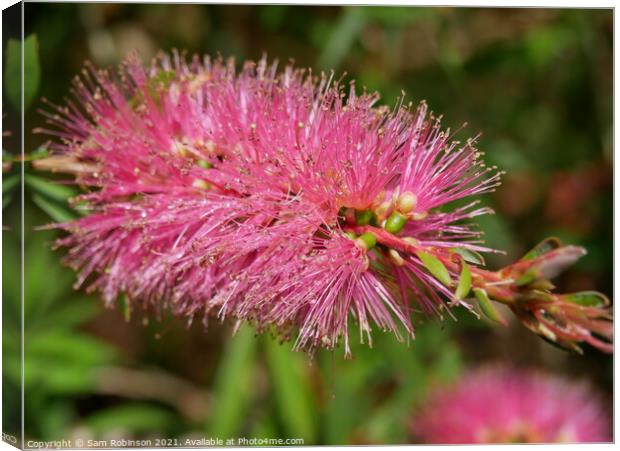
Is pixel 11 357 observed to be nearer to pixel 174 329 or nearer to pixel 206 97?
pixel 206 97

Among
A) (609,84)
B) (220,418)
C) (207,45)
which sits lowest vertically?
(220,418)

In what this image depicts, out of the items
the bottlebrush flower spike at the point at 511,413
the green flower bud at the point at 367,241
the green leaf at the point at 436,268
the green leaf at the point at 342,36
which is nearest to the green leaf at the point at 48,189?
the green flower bud at the point at 367,241

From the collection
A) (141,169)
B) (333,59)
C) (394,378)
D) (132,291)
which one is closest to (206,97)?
(141,169)

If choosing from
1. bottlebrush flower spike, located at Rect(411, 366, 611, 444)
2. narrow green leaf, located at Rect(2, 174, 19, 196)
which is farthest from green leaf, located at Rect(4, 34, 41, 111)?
bottlebrush flower spike, located at Rect(411, 366, 611, 444)

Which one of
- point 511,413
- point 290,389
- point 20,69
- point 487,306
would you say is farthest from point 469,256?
point 290,389

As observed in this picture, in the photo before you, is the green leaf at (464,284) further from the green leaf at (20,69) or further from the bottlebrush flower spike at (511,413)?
the bottlebrush flower spike at (511,413)

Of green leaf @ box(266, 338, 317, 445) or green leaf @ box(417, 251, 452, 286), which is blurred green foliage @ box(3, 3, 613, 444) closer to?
green leaf @ box(266, 338, 317, 445)
